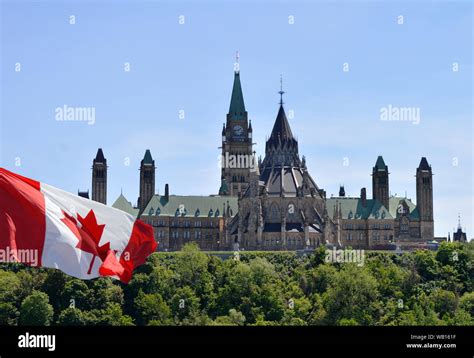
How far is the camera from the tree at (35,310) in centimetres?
11075

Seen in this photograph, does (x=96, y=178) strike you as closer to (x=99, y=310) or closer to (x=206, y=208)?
(x=206, y=208)

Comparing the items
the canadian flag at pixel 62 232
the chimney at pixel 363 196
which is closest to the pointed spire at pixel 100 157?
the chimney at pixel 363 196

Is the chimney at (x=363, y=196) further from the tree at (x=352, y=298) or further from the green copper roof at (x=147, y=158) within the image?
the tree at (x=352, y=298)

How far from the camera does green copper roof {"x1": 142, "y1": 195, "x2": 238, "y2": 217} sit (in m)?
187

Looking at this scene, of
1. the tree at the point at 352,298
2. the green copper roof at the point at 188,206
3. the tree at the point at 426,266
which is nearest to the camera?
the tree at the point at 352,298

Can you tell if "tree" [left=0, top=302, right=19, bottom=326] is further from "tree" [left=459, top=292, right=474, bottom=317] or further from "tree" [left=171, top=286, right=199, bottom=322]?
"tree" [left=459, top=292, right=474, bottom=317]

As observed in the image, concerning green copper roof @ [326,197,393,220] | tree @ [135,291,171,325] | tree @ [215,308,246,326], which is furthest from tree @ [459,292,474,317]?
green copper roof @ [326,197,393,220]

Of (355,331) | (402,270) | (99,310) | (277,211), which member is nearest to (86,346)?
(355,331)

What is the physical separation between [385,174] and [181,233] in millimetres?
39232

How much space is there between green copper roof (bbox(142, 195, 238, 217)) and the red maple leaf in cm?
15500

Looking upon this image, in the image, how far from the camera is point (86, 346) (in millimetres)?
27000

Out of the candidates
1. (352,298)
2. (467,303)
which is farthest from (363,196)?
(352,298)

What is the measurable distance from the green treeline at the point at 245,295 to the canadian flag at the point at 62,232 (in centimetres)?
7862

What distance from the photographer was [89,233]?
3119cm
